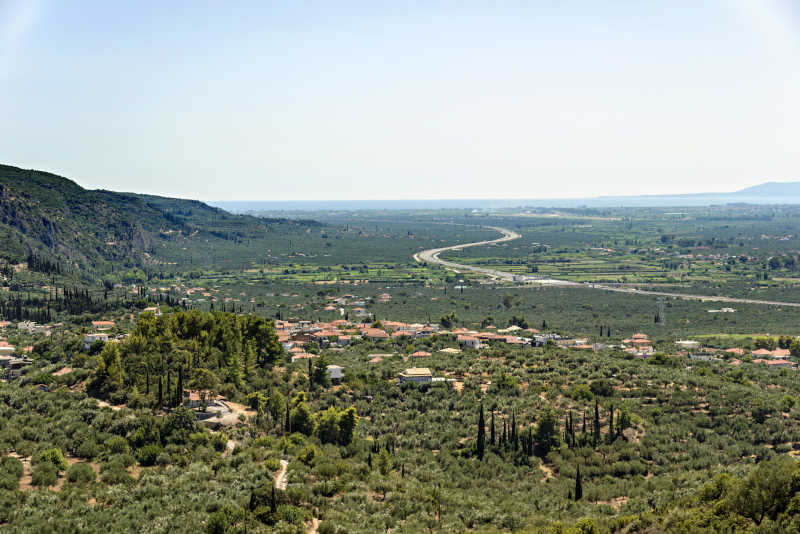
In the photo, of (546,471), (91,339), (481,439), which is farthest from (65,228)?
(546,471)

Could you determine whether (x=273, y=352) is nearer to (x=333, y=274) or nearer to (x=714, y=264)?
(x=333, y=274)

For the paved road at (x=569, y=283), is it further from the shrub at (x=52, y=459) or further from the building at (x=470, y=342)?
the shrub at (x=52, y=459)

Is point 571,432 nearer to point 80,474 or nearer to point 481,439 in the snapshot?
point 481,439

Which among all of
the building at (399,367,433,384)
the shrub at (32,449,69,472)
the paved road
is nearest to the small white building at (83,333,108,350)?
the shrub at (32,449,69,472)

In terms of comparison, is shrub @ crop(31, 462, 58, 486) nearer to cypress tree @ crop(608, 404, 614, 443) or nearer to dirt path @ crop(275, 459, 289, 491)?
dirt path @ crop(275, 459, 289, 491)

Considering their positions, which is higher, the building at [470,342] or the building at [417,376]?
the building at [417,376]

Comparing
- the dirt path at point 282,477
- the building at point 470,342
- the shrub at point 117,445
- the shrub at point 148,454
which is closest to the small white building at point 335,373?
the dirt path at point 282,477
